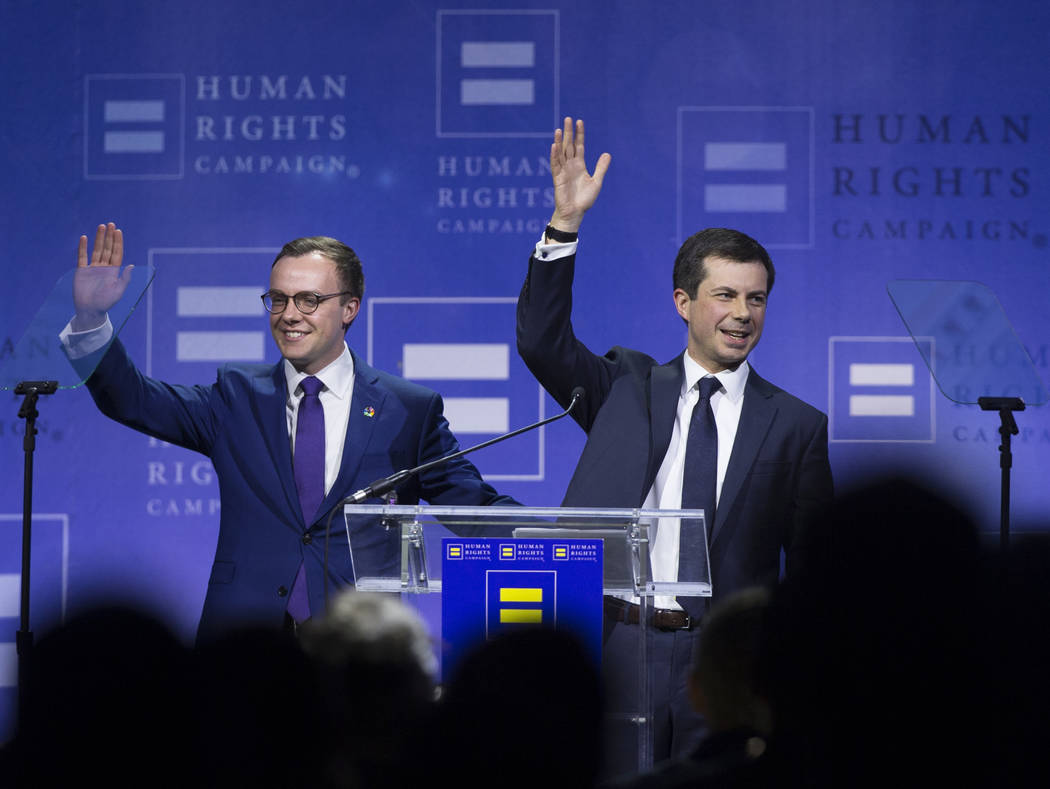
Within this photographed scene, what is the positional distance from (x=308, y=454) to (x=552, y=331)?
0.88m

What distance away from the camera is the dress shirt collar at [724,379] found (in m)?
3.82

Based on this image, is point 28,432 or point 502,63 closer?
point 28,432

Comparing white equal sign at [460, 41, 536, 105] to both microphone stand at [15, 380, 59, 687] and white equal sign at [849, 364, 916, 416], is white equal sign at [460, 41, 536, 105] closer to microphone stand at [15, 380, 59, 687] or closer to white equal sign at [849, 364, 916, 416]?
white equal sign at [849, 364, 916, 416]

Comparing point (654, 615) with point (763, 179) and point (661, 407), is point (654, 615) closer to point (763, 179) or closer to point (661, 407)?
point (661, 407)

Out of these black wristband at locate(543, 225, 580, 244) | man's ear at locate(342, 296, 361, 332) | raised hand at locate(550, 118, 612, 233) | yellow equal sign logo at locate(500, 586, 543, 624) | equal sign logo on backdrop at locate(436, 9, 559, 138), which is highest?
equal sign logo on backdrop at locate(436, 9, 559, 138)

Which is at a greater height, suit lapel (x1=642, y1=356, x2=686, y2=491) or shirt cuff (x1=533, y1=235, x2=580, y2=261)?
shirt cuff (x1=533, y1=235, x2=580, y2=261)

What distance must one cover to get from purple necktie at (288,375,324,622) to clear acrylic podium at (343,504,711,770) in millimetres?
946

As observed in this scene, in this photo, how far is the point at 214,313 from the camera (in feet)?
18.2

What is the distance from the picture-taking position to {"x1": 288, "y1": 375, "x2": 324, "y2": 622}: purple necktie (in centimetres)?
392

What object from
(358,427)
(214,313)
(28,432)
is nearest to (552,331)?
(358,427)

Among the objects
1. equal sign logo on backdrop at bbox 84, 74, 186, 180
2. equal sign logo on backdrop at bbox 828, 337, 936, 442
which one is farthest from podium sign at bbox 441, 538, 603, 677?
equal sign logo on backdrop at bbox 84, 74, 186, 180

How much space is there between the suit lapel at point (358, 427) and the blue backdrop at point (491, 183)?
131 cm

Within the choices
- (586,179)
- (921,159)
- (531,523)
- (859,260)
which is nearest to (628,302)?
(859,260)

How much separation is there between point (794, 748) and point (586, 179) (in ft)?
8.43
